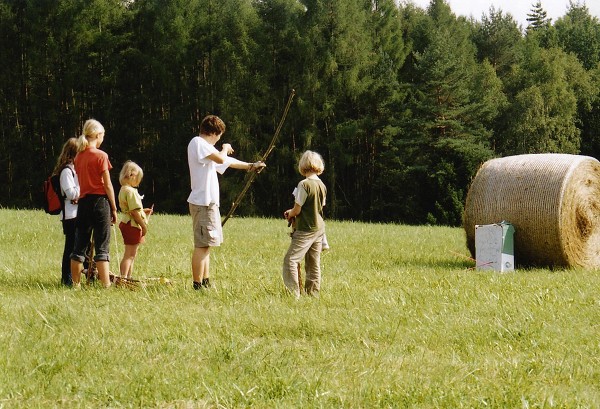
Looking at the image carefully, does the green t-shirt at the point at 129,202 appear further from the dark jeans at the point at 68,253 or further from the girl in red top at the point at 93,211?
the dark jeans at the point at 68,253

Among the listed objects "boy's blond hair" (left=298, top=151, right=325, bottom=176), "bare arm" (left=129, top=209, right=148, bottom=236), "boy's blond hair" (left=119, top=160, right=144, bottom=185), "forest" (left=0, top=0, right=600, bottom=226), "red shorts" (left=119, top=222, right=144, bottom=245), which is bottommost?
"red shorts" (left=119, top=222, right=144, bottom=245)

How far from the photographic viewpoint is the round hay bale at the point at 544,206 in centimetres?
1152

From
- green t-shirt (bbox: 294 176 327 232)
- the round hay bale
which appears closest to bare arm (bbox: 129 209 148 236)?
green t-shirt (bbox: 294 176 327 232)

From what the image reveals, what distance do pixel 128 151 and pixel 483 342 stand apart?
137 ft

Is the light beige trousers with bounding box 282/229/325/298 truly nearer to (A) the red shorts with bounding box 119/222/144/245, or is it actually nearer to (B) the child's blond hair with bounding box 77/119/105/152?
(A) the red shorts with bounding box 119/222/144/245

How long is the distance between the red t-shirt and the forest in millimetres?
31743

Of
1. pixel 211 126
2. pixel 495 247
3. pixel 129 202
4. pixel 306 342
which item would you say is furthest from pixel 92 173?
pixel 495 247

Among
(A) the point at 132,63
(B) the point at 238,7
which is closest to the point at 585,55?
(B) the point at 238,7

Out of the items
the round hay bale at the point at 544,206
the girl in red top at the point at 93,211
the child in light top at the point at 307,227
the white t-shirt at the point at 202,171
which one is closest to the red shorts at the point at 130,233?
the girl in red top at the point at 93,211

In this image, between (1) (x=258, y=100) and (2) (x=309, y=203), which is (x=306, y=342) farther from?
(1) (x=258, y=100)

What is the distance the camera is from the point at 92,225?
9047 mm

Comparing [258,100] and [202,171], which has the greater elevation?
[258,100]

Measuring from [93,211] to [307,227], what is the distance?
2.45 meters

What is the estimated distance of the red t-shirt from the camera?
353 inches
